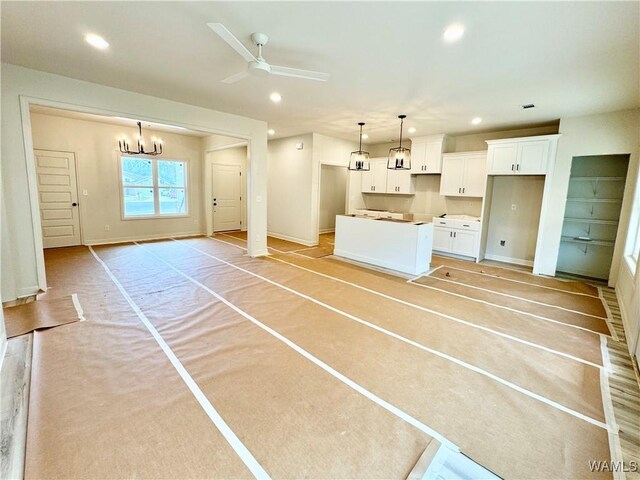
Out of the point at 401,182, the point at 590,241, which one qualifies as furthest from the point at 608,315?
the point at 401,182

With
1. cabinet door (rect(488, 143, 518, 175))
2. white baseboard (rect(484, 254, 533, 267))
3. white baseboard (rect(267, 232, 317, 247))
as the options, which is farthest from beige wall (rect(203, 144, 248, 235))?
white baseboard (rect(484, 254, 533, 267))

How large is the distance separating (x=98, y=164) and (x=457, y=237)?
27.0 ft

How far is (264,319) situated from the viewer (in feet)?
10.6

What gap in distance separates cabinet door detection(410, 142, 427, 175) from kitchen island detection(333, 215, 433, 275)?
2.17m

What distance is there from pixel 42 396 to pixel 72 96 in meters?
3.65

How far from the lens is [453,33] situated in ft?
7.98

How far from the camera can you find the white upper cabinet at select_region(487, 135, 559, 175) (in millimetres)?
5051

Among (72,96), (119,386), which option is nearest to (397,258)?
(119,386)

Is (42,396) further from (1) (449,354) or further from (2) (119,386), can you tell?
(1) (449,354)

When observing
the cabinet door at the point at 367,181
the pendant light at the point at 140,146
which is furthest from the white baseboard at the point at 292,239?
the pendant light at the point at 140,146

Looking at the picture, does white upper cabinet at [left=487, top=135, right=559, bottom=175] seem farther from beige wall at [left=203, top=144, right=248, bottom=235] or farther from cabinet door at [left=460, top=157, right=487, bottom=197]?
beige wall at [left=203, top=144, right=248, bottom=235]

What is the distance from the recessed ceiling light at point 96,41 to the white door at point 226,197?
18.0ft

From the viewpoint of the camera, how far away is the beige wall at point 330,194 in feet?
29.6

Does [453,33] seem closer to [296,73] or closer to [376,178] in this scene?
[296,73]
